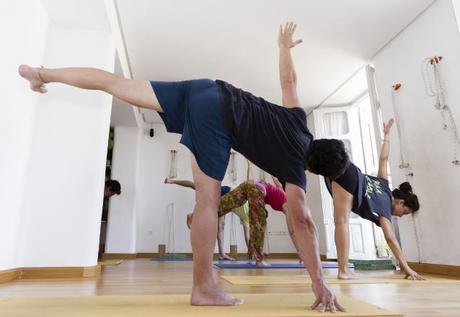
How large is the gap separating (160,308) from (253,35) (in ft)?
11.1

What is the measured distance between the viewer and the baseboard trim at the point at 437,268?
9.84 ft

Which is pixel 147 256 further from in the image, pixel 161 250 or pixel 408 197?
pixel 408 197

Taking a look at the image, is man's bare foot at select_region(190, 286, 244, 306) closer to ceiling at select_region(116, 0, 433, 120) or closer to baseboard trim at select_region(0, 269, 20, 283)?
baseboard trim at select_region(0, 269, 20, 283)

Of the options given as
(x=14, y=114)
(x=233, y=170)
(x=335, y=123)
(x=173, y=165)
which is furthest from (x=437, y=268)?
(x=173, y=165)

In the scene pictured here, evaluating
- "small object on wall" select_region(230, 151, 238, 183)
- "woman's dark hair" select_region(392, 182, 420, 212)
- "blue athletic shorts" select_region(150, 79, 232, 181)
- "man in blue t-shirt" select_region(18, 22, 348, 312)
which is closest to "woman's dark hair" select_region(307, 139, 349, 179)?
"man in blue t-shirt" select_region(18, 22, 348, 312)

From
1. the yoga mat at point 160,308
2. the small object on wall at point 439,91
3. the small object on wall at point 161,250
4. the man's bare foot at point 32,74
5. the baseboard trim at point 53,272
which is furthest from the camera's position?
the small object on wall at point 161,250

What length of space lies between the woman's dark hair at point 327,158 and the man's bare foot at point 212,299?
63 cm

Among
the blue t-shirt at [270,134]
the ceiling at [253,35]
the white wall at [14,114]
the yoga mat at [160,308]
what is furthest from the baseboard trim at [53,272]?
the ceiling at [253,35]

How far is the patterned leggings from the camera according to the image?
3717 millimetres

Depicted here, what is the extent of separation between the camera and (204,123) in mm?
1430

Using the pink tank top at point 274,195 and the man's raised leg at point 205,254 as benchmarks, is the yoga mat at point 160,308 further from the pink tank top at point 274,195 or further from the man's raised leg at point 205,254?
the pink tank top at point 274,195

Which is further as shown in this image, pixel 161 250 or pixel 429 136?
pixel 161 250

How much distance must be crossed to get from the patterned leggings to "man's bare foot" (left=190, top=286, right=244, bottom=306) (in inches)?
93.1

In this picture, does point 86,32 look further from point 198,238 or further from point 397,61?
point 397,61
